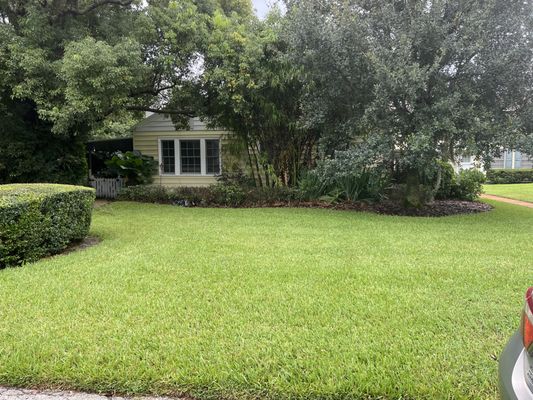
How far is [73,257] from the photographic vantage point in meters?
5.61

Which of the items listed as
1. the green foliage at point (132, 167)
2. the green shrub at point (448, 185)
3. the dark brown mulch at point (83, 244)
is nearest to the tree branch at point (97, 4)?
the green foliage at point (132, 167)

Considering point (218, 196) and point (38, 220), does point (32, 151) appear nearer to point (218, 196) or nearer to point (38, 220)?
point (218, 196)

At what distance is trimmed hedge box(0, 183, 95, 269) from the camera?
5102 mm

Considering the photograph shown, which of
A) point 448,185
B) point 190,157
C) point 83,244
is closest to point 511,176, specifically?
point 448,185

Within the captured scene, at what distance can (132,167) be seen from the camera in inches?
565

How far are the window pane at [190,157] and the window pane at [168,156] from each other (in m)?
0.37

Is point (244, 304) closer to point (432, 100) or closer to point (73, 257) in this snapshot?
point (73, 257)

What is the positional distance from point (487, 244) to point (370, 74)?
434 cm

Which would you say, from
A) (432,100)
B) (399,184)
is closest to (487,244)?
(432,100)

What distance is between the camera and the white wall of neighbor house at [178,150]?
599 inches

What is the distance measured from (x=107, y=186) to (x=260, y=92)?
23.5 ft

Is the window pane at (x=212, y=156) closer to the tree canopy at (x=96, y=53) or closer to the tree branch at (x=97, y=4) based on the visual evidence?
the tree canopy at (x=96, y=53)

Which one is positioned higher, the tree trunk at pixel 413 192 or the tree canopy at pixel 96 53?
the tree canopy at pixel 96 53

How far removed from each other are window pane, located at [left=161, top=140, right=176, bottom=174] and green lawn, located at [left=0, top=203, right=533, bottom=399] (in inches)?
370
